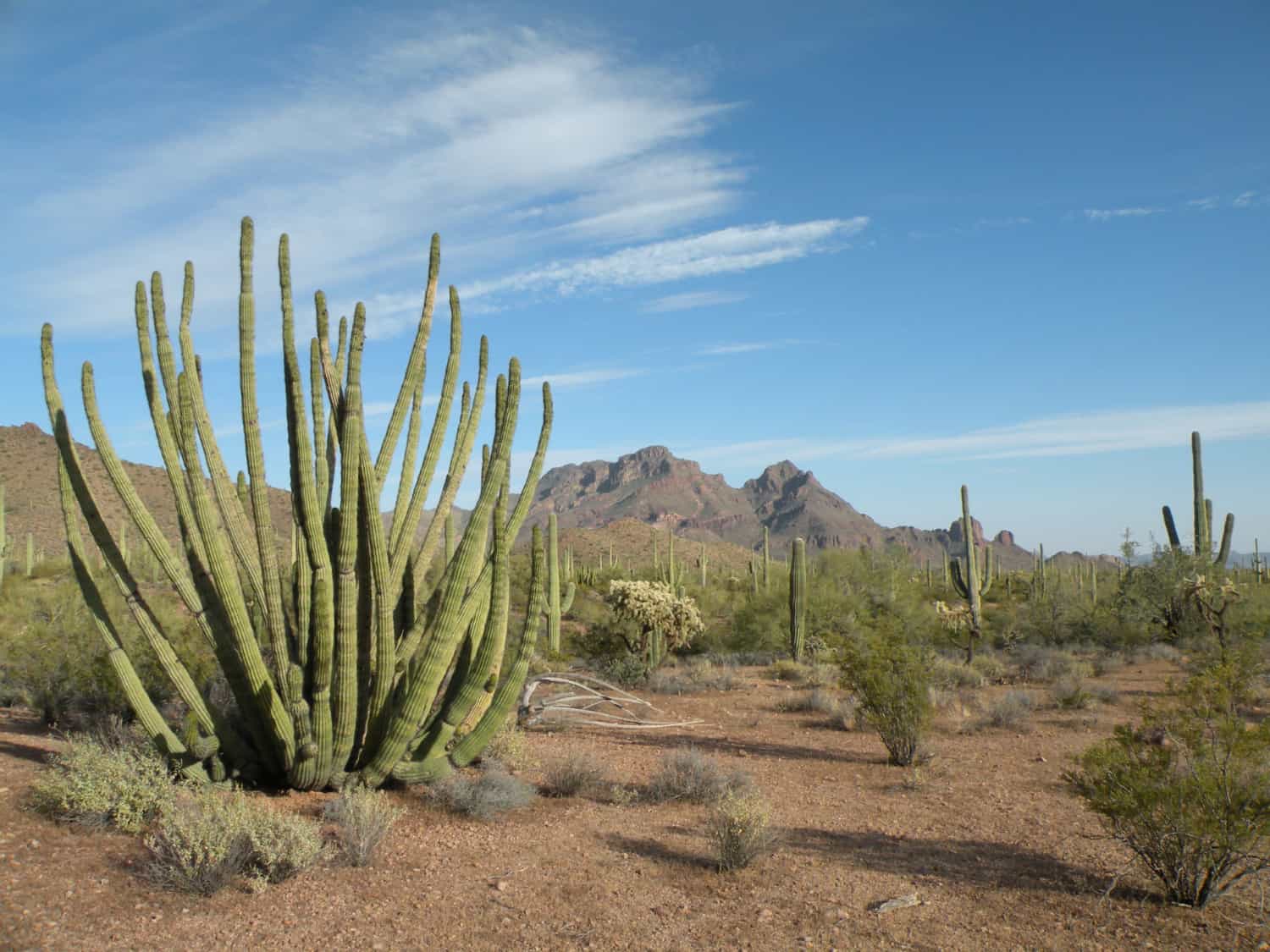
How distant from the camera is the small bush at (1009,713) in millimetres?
13211

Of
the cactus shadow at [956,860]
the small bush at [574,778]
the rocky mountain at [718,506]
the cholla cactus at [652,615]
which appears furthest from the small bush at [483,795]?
the rocky mountain at [718,506]

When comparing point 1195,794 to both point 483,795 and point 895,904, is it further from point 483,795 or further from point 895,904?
point 483,795

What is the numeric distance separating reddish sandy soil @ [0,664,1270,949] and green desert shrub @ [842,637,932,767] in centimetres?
115

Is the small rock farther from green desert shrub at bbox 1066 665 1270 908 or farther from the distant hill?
the distant hill

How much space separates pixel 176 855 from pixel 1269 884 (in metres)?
7.57

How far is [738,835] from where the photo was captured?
7.05m

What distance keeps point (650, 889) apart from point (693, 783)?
98.7 inches

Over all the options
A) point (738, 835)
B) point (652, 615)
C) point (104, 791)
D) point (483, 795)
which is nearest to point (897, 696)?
point (738, 835)

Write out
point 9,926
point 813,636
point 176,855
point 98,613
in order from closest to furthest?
point 9,926 → point 176,855 → point 98,613 → point 813,636

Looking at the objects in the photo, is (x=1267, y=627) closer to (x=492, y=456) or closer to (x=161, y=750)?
(x=492, y=456)

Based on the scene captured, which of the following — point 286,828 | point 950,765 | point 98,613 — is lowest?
point 950,765

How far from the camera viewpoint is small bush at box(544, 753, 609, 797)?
9172mm

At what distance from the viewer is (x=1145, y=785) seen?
6.38m

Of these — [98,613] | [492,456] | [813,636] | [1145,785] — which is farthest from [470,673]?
[813,636]
